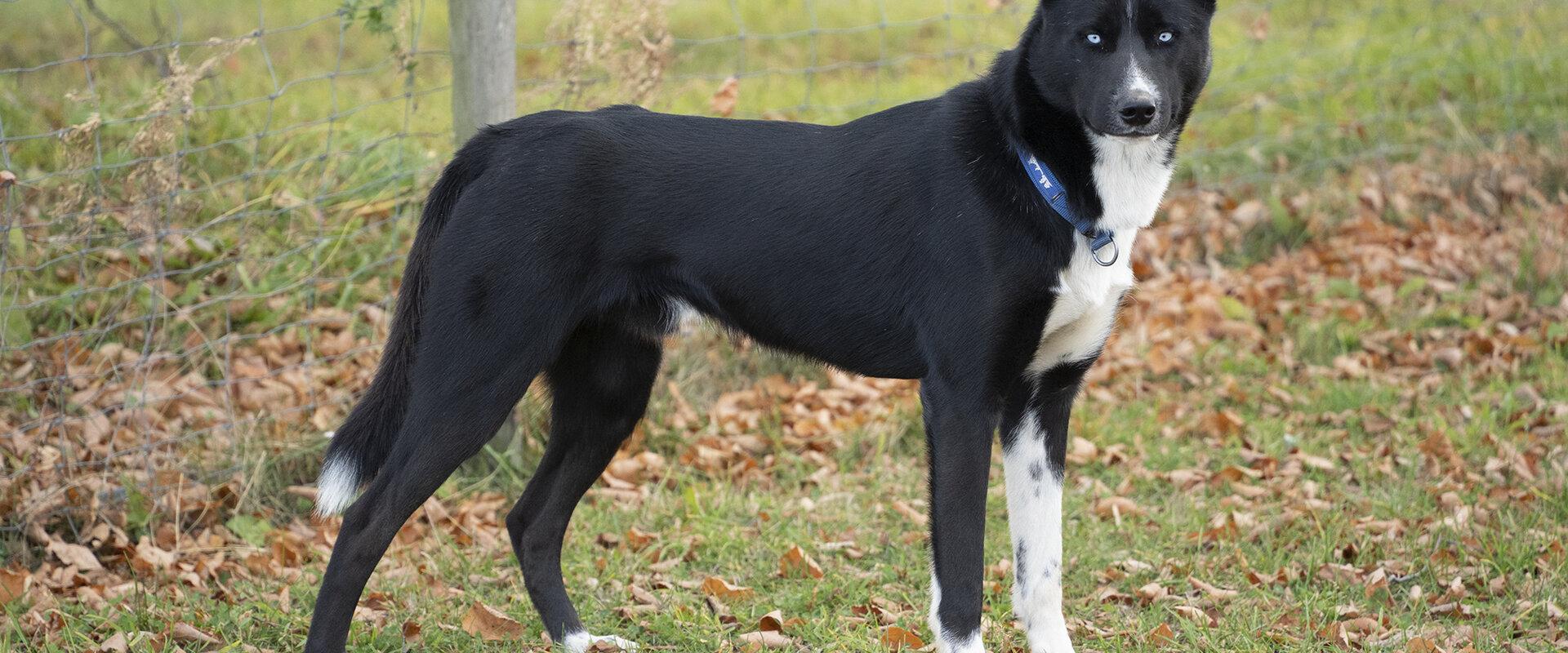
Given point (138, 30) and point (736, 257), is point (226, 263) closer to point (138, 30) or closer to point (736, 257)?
point (736, 257)

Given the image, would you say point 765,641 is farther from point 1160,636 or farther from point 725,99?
point 725,99

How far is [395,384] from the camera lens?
282cm

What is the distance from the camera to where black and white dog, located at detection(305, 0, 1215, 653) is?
8.36 feet

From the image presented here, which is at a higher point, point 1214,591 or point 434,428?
point 434,428

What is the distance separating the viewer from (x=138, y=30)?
247 inches

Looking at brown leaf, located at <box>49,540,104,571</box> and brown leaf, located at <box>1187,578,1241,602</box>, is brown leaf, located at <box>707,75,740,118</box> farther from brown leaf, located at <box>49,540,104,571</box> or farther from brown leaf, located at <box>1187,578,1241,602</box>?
brown leaf, located at <box>49,540,104,571</box>

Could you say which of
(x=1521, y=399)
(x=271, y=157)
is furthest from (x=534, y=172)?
(x=1521, y=399)

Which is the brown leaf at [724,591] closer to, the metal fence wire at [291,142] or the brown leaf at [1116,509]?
the brown leaf at [1116,509]

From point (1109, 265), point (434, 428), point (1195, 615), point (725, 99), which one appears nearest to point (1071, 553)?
point (1195, 615)

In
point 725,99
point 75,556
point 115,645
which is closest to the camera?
point 115,645

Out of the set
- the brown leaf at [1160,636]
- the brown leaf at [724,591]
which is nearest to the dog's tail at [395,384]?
the brown leaf at [724,591]

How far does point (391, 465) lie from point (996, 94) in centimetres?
142

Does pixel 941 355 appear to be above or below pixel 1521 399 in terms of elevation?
above

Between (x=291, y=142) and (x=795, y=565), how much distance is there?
2.56m
